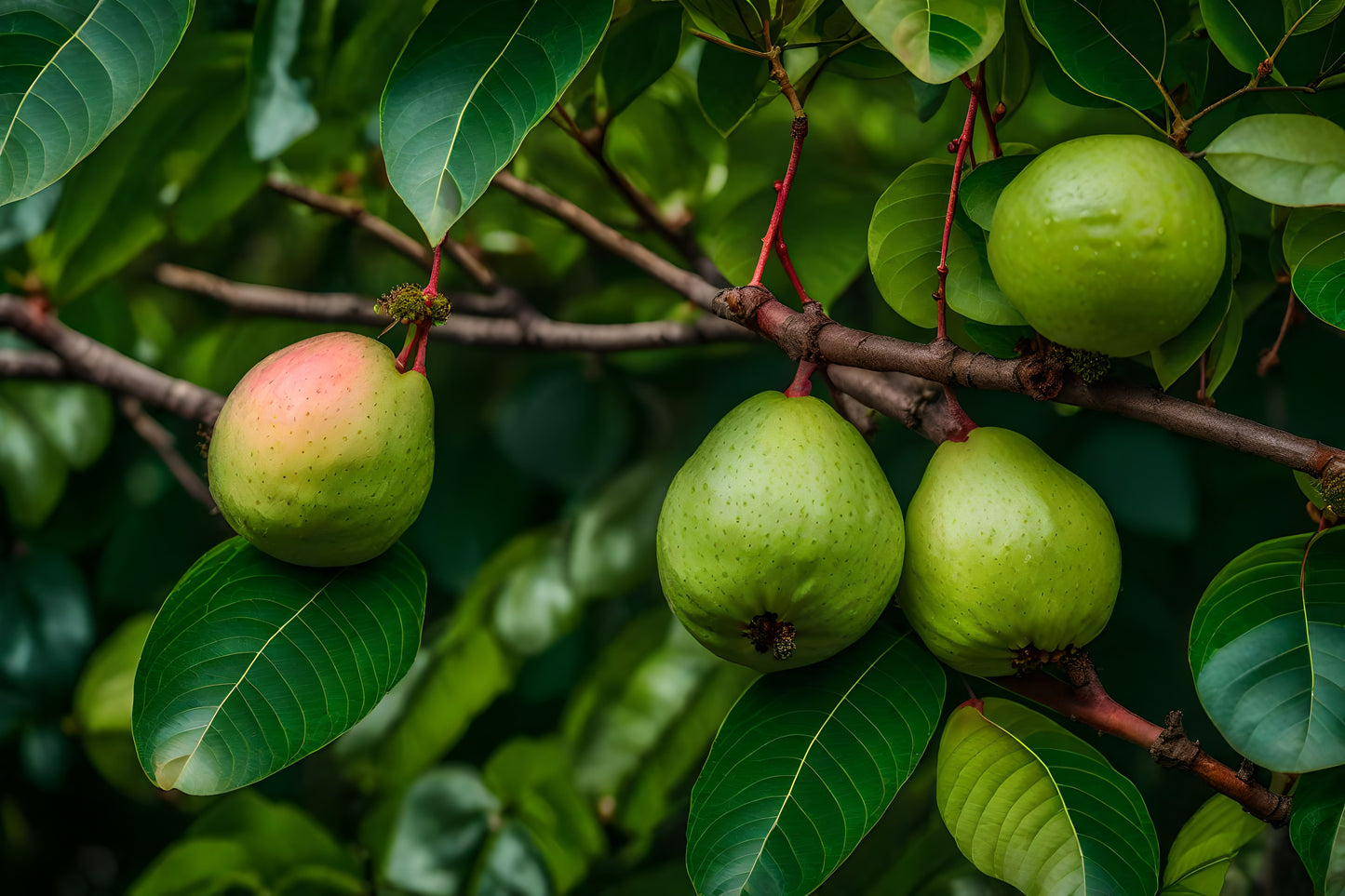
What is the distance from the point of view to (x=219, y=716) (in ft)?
1.82

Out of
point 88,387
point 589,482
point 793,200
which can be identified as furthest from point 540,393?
point 88,387

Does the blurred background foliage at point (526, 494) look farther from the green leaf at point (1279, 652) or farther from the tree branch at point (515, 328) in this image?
the green leaf at point (1279, 652)

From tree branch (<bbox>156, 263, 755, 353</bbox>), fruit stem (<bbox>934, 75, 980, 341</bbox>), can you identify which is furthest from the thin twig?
fruit stem (<bbox>934, 75, 980, 341</bbox>)

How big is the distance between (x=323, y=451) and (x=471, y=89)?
0.73 feet

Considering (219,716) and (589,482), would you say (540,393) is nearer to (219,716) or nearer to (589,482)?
(589,482)

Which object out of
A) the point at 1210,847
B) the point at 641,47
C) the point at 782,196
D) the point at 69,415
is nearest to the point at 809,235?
the point at 641,47

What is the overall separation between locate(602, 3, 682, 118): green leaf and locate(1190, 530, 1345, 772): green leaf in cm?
54

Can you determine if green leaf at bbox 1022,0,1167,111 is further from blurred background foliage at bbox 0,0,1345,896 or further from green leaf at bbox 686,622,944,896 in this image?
green leaf at bbox 686,622,944,896

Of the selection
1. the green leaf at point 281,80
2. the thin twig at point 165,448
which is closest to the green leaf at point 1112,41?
the green leaf at point 281,80

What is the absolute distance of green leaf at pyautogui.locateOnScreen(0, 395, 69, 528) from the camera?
1.18 metres

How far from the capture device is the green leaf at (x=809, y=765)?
1.78ft

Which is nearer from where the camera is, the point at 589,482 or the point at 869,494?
the point at 869,494

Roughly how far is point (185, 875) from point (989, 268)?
958mm

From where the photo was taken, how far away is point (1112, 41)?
515 mm
